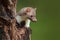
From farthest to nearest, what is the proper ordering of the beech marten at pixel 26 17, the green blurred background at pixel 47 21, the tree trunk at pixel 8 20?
the green blurred background at pixel 47 21 → the beech marten at pixel 26 17 → the tree trunk at pixel 8 20

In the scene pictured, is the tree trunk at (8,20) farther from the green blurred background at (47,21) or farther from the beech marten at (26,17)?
the green blurred background at (47,21)

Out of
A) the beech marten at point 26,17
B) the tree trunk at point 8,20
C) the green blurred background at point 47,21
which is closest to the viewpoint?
the tree trunk at point 8,20

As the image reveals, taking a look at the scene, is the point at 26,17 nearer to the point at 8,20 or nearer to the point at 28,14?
the point at 28,14

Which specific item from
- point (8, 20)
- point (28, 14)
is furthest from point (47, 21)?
point (8, 20)

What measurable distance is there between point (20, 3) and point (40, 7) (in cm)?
23

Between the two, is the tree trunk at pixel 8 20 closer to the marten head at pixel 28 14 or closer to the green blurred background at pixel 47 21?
the marten head at pixel 28 14

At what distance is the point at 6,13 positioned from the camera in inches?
58.4

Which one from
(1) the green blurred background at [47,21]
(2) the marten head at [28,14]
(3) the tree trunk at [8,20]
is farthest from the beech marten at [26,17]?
(1) the green blurred background at [47,21]

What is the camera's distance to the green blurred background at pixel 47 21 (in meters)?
3.07

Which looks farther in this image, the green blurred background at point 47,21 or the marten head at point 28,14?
the green blurred background at point 47,21

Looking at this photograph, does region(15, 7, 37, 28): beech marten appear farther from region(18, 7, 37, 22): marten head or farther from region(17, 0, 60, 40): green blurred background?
region(17, 0, 60, 40): green blurred background

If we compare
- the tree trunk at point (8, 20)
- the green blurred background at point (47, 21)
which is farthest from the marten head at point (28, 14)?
the green blurred background at point (47, 21)

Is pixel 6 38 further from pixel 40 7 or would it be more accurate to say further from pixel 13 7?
pixel 40 7

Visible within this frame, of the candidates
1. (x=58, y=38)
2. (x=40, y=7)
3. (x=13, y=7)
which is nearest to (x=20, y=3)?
(x=40, y=7)
